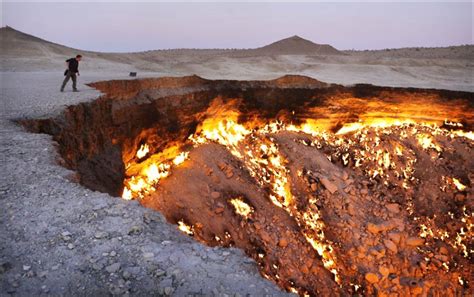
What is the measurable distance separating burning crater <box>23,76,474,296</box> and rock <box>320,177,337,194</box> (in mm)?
28

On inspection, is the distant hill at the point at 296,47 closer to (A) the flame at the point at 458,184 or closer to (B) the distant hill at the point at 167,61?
(B) the distant hill at the point at 167,61

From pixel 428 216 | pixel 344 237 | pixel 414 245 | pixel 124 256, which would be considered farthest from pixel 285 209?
pixel 124 256

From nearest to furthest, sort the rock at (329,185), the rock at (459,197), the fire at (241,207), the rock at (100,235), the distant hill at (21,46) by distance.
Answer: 1. the rock at (100,235)
2. the fire at (241,207)
3. the rock at (329,185)
4. the rock at (459,197)
5. the distant hill at (21,46)

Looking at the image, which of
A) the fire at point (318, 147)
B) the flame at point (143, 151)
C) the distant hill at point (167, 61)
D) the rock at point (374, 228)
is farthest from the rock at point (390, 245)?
the distant hill at point (167, 61)

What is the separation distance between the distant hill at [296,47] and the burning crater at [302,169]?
31253 millimetres

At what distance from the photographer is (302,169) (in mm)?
10266

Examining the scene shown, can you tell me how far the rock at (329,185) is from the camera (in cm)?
952

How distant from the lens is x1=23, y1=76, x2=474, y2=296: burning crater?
25.3 feet

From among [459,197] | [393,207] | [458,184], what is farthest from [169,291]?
[458,184]

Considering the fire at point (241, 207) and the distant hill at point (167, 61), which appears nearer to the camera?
the fire at point (241, 207)

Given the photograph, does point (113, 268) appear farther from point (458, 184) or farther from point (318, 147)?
point (458, 184)

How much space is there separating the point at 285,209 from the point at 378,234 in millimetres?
2356

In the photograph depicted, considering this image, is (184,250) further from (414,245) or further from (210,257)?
(414,245)

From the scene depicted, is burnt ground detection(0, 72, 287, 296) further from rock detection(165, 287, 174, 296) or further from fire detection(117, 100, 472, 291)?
fire detection(117, 100, 472, 291)
